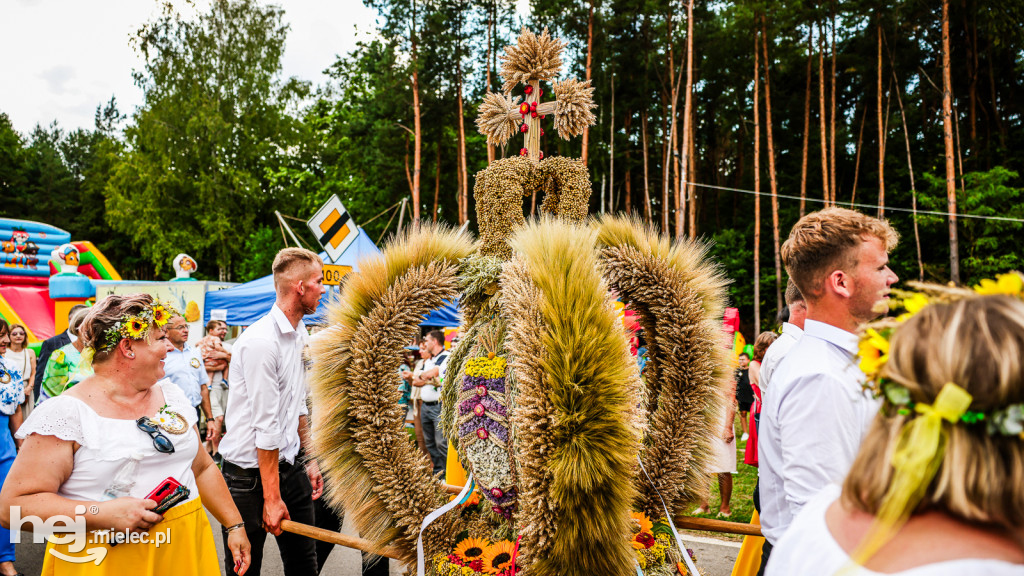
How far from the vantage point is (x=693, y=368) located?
230 centimetres

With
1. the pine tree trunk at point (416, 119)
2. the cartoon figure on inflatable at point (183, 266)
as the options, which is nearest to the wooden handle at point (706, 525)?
the cartoon figure on inflatable at point (183, 266)

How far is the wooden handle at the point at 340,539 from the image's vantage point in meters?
2.31

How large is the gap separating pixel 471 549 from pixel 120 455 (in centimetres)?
136

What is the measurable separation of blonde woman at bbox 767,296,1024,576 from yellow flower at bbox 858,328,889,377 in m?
0.09

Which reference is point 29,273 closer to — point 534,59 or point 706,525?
point 534,59

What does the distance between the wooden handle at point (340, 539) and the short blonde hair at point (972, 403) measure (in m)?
1.75

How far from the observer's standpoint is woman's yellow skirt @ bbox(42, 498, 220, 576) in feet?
7.40

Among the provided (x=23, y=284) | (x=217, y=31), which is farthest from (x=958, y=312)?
(x=217, y=31)

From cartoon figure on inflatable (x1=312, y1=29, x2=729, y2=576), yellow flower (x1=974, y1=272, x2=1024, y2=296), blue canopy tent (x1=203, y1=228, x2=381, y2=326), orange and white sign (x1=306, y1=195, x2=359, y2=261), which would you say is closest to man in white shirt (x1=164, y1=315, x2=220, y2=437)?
orange and white sign (x1=306, y1=195, x2=359, y2=261)

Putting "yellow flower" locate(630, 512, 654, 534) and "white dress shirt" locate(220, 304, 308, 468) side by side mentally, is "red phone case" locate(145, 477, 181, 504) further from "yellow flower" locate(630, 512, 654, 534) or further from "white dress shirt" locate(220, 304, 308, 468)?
"yellow flower" locate(630, 512, 654, 534)

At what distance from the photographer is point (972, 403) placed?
952mm

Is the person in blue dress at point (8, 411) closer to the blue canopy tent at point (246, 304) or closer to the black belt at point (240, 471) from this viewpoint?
the black belt at point (240, 471)

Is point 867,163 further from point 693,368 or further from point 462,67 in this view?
point 693,368

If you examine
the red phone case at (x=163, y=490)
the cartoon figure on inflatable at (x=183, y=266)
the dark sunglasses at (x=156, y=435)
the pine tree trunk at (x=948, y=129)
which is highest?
the pine tree trunk at (x=948, y=129)
